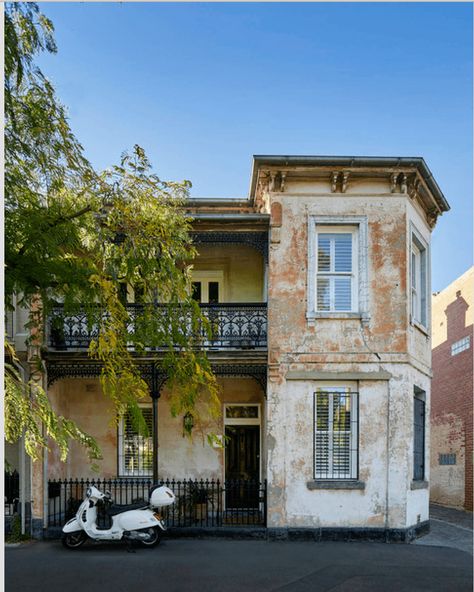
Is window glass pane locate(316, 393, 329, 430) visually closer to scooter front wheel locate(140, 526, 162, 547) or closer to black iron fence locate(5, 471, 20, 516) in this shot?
scooter front wheel locate(140, 526, 162, 547)

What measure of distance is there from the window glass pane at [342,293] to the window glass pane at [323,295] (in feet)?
0.59

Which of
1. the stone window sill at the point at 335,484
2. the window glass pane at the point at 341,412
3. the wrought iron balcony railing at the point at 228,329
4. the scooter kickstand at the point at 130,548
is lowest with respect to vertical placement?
the scooter kickstand at the point at 130,548

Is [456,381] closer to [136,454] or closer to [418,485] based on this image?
[418,485]

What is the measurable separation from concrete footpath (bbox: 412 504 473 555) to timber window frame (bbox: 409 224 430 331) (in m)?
4.77

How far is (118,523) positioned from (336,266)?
279 inches

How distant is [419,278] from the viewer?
13.7 m

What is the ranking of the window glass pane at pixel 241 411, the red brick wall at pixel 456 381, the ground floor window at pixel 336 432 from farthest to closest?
the red brick wall at pixel 456 381 → the window glass pane at pixel 241 411 → the ground floor window at pixel 336 432

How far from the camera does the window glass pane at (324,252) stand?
Result: 41.0 ft

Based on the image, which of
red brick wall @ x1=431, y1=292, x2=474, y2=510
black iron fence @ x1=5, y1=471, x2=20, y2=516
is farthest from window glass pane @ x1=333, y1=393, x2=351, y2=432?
black iron fence @ x1=5, y1=471, x2=20, y2=516

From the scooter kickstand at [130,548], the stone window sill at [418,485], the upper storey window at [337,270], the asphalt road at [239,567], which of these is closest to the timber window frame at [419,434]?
the stone window sill at [418,485]

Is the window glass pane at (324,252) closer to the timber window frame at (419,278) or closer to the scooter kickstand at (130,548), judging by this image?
the timber window frame at (419,278)

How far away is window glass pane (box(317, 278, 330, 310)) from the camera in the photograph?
1241cm

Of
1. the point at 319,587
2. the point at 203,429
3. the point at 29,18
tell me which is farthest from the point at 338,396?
the point at 29,18

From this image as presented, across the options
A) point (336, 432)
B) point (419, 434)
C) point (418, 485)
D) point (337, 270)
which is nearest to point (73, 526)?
point (336, 432)
